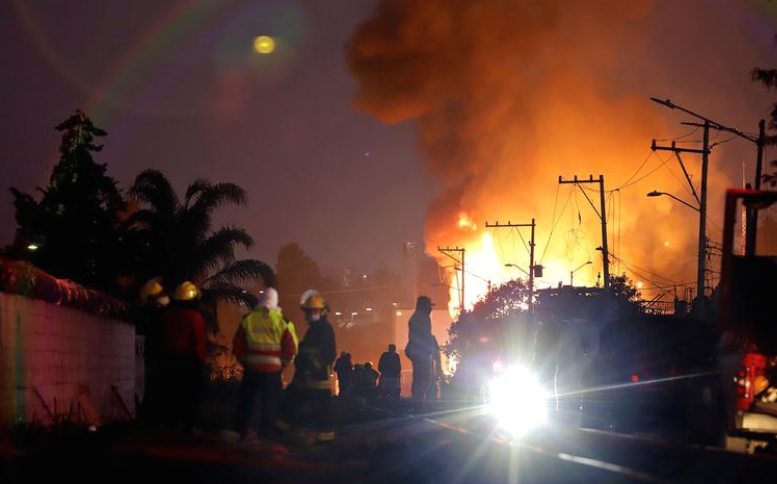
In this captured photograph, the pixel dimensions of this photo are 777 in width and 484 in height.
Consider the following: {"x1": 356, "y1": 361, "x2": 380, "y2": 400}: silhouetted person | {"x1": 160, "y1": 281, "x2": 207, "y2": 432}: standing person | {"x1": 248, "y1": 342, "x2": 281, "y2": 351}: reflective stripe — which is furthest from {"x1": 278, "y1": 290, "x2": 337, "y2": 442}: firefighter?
{"x1": 356, "y1": 361, "x2": 380, "y2": 400}: silhouetted person

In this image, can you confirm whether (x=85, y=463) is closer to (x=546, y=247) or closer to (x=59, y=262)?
(x=59, y=262)

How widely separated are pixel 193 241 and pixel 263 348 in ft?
88.5

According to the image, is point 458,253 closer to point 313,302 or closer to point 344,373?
point 344,373

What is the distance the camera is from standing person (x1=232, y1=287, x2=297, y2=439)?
14.3 meters

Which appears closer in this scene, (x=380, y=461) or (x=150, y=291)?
(x=380, y=461)

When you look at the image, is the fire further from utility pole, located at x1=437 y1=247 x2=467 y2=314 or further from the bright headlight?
the bright headlight

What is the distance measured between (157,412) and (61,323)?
1.90 m

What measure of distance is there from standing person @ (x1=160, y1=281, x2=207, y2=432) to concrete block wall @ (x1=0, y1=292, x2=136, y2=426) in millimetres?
1542

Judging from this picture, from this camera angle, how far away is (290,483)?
32.9ft

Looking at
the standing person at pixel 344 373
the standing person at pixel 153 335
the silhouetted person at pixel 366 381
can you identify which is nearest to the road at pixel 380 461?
the standing person at pixel 153 335

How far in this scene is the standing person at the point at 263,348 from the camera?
46.8 ft

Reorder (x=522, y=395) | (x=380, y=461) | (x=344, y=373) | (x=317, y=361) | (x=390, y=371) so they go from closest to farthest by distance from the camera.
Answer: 1. (x=380, y=461)
2. (x=317, y=361)
3. (x=390, y=371)
4. (x=522, y=395)
5. (x=344, y=373)

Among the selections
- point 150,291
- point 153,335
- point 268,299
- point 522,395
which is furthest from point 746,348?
point 522,395

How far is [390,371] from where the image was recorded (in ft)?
88.0
